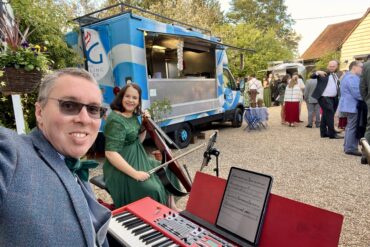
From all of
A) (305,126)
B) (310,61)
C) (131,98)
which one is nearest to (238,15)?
(310,61)

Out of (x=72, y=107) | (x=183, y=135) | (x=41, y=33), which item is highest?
(x=41, y=33)

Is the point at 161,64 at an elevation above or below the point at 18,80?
above

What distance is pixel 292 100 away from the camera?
8.04 m

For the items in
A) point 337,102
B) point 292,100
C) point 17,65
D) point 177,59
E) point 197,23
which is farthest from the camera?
point 197,23

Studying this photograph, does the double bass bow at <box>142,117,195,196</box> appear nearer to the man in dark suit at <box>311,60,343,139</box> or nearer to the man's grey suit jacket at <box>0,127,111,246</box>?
the man's grey suit jacket at <box>0,127,111,246</box>

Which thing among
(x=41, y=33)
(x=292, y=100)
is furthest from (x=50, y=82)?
(x=292, y=100)

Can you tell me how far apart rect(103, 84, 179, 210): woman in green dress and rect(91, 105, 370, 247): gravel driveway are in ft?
4.03

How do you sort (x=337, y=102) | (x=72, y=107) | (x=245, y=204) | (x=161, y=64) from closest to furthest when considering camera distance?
(x=72, y=107)
(x=245, y=204)
(x=337, y=102)
(x=161, y=64)

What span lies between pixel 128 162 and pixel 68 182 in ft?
5.38

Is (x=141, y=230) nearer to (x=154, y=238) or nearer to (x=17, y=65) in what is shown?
(x=154, y=238)

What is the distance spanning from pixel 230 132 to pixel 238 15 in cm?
2436

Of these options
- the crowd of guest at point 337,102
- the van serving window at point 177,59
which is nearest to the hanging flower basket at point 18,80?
the crowd of guest at point 337,102

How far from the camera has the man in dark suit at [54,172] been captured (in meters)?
0.71

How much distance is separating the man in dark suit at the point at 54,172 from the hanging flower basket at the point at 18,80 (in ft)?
4.72
